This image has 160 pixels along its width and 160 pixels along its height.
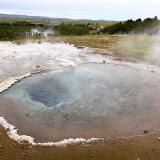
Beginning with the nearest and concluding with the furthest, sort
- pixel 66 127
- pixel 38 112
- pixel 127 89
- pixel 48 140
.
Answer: pixel 48 140, pixel 66 127, pixel 38 112, pixel 127 89

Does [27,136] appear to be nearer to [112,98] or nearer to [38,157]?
[38,157]

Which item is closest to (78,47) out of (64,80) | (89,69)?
(89,69)

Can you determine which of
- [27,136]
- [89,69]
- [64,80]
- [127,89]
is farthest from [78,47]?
[27,136]

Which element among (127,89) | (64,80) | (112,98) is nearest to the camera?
(112,98)

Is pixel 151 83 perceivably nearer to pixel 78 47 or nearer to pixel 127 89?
pixel 127 89

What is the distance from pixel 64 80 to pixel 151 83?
7.65 meters

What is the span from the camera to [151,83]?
3030 cm

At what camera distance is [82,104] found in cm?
2427

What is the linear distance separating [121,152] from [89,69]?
20.6 metres

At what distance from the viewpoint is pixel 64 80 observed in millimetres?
31438

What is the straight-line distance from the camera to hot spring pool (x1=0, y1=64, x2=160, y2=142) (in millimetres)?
19636

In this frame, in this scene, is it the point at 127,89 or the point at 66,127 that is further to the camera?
the point at 127,89

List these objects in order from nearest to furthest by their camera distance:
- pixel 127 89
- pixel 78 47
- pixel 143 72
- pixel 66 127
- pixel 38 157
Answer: pixel 38 157
pixel 66 127
pixel 127 89
pixel 143 72
pixel 78 47

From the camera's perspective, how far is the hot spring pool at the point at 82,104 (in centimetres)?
1964
